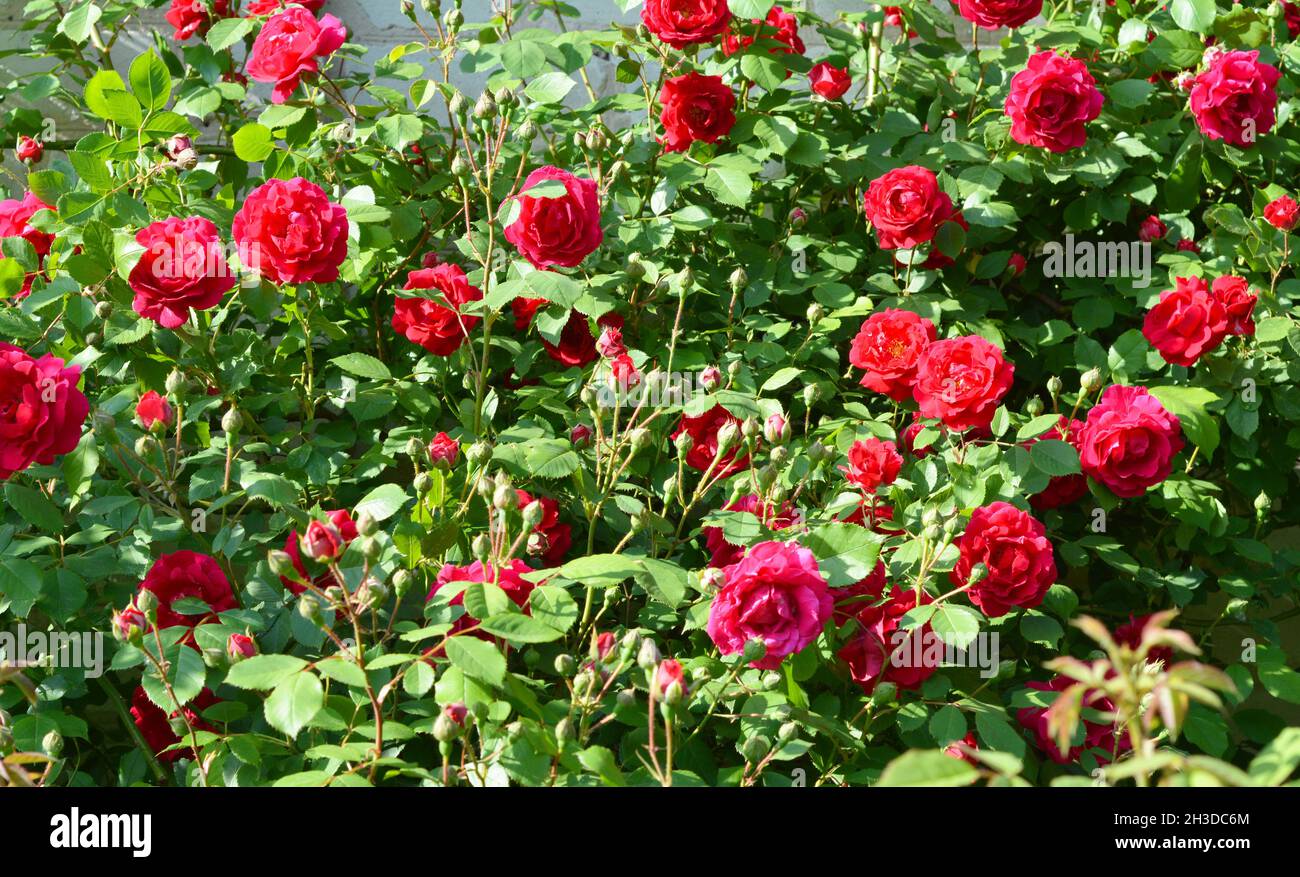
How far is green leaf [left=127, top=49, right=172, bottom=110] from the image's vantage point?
177cm

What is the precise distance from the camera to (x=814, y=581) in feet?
4.05

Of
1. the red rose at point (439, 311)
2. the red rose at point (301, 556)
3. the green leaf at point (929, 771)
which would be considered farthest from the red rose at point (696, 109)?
the green leaf at point (929, 771)

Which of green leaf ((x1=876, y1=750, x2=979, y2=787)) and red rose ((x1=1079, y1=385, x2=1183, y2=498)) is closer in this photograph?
green leaf ((x1=876, y1=750, x2=979, y2=787))

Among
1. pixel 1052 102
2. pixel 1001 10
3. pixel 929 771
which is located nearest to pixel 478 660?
pixel 929 771

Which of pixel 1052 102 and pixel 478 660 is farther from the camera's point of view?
pixel 1052 102

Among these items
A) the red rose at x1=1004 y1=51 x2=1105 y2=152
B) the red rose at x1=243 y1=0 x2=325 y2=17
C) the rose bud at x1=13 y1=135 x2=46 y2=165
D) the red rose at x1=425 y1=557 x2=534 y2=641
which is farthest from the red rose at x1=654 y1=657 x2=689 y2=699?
the rose bud at x1=13 y1=135 x2=46 y2=165

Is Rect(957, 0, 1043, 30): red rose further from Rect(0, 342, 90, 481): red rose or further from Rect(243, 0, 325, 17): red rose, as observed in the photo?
Rect(0, 342, 90, 481): red rose

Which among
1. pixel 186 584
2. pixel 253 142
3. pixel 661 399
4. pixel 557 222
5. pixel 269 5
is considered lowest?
pixel 186 584

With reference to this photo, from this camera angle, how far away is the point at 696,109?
1.88 metres

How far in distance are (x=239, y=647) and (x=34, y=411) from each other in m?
0.32

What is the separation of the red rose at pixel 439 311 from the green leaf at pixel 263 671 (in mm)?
706

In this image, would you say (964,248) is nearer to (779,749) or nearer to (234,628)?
(779,749)

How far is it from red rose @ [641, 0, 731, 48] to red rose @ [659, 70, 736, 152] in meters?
0.08

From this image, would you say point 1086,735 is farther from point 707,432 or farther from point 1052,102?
point 1052,102
